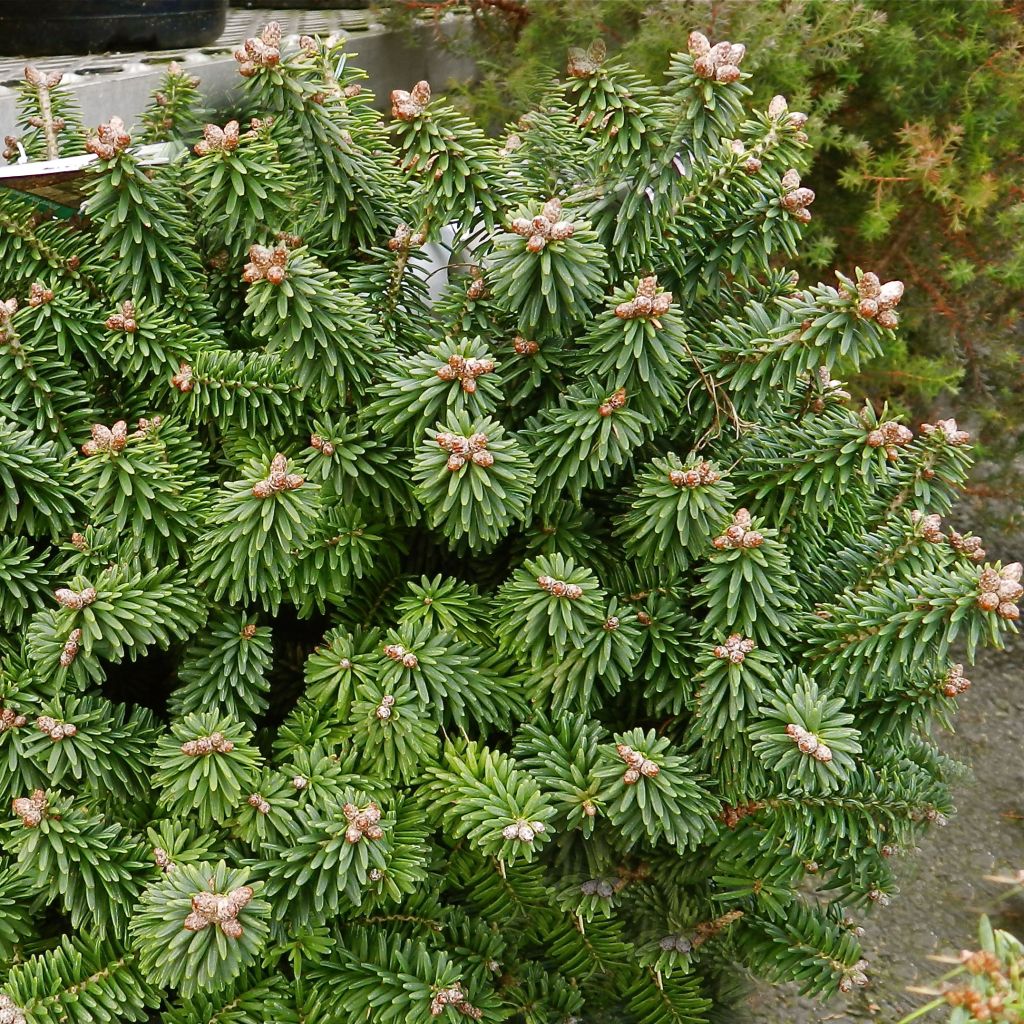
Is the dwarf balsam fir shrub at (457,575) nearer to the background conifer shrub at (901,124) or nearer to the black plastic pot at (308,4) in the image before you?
the background conifer shrub at (901,124)

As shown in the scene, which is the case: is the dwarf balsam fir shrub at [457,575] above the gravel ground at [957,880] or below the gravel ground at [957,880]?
above

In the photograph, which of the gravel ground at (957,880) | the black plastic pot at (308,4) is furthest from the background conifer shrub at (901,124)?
the black plastic pot at (308,4)

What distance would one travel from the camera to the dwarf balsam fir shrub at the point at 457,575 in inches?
42.9

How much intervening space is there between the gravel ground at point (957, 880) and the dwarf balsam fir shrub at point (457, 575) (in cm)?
58

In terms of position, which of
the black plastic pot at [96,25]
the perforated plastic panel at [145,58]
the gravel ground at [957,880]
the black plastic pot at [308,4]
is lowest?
the gravel ground at [957,880]

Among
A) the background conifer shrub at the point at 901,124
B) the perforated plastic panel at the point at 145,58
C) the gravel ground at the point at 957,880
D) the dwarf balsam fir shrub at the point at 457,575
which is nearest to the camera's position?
the dwarf balsam fir shrub at the point at 457,575

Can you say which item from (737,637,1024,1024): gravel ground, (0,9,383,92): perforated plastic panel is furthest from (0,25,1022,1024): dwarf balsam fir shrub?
(0,9,383,92): perforated plastic panel

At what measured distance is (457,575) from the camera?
4.48 ft

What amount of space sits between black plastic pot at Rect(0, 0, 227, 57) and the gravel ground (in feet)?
7.06

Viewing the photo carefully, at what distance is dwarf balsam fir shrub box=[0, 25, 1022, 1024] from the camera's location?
1090 millimetres

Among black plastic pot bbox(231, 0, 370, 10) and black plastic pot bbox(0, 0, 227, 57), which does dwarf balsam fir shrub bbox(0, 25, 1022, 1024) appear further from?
black plastic pot bbox(231, 0, 370, 10)

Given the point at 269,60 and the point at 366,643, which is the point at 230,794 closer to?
the point at 366,643

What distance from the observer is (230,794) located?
1.09 metres

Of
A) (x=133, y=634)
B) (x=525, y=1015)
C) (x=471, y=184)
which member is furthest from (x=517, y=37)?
(x=525, y=1015)
